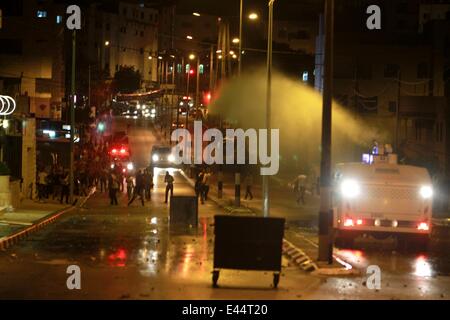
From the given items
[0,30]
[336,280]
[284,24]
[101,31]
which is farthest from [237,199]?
[101,31]

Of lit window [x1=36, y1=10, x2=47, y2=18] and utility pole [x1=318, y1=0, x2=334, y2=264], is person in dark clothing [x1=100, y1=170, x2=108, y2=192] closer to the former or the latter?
lit window [x1=36, y1=10, x2=47, y2=18]

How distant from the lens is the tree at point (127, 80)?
157375mm

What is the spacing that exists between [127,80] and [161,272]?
468 feet

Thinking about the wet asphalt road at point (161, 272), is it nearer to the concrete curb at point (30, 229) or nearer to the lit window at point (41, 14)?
the concrete curb at point (30, 229)

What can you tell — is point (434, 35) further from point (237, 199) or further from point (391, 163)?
point (391, 163)

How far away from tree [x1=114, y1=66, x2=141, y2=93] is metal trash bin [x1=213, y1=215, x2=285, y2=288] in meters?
141

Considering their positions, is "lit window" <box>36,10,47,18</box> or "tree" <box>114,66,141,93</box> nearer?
"lit window" <box>36,10,47,18</box>

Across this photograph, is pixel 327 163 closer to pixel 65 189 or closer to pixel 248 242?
pixel 248 242

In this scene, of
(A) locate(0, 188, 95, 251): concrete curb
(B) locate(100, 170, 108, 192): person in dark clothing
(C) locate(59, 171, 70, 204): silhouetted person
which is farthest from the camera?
(B) locate(100, 170, 108, 192): person in dark clothing

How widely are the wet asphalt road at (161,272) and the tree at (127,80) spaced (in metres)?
129

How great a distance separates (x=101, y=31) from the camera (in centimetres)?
15600

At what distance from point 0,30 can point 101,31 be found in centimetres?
8859

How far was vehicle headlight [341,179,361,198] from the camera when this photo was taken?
24.4 metres

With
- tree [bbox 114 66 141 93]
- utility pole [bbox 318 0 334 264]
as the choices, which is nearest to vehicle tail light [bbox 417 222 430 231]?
utility pole [bbox 318 0 334 264]
